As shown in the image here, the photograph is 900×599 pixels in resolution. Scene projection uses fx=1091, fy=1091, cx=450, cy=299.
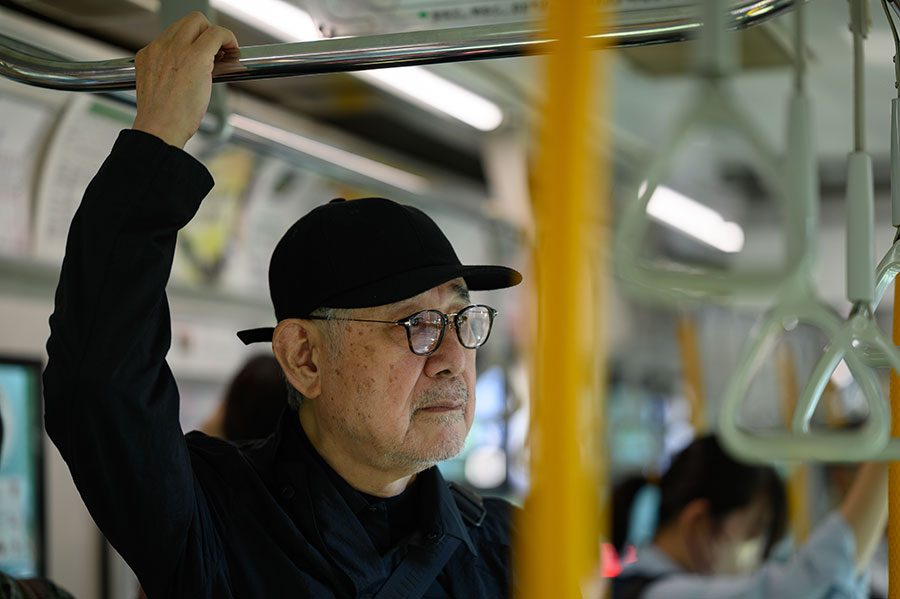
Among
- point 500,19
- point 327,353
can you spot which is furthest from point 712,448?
point 327,353

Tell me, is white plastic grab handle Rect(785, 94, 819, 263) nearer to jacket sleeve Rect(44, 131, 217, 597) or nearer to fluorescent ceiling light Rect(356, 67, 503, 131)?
jacket sleeve Rect(44, 131, 217, 597)

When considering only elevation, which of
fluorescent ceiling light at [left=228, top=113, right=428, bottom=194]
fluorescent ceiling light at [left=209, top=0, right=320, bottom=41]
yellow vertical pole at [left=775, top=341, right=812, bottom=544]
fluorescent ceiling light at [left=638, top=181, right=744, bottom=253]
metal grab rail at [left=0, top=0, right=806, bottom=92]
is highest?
fluorescent ceiling light at [left=209, top=0, right=320, bottom=41]

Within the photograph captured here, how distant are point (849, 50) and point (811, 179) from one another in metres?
3.27

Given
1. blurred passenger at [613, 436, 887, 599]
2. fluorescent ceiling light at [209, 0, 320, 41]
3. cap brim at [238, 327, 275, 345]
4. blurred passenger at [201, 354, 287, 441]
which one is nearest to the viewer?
cap brim at [238, 327, 275, 345]

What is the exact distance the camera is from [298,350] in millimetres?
2062

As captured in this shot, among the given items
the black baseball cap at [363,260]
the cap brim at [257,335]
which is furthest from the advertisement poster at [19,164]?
the black baseball cap at [363,260]

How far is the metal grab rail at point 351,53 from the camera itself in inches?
55.9

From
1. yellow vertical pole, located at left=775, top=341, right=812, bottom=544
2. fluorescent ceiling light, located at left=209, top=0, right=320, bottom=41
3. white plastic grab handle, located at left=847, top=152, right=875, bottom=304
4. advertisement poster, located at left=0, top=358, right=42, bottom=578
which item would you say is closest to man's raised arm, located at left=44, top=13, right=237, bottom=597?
white plastic grab handle, located at left=847, top=152, right=875, bottom=304

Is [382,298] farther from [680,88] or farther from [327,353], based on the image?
[680,88]

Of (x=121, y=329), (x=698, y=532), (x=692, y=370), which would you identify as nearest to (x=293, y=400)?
(x=121, y=329)

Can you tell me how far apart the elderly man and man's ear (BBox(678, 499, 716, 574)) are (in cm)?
134

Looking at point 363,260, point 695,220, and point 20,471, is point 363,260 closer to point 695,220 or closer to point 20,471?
point 20,471

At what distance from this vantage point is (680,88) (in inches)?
195

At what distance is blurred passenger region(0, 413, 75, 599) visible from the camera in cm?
221
